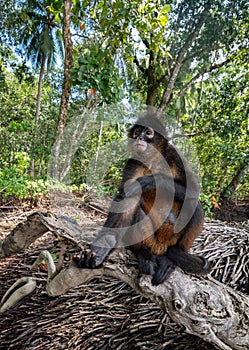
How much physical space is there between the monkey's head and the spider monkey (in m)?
0.30

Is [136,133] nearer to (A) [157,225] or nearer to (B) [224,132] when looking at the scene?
(A) [157,225]

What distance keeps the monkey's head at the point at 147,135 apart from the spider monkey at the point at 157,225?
30cm

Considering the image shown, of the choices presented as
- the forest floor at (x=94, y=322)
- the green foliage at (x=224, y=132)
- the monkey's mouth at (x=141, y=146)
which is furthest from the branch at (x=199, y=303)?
the green foliage at (x=224, y=132)

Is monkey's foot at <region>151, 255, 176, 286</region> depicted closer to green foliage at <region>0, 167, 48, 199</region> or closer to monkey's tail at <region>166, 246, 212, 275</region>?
monkey's tail at <region>166, 246, 212, 275</region>

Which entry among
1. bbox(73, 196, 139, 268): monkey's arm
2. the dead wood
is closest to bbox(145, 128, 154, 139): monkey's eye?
bbox(73, 196, 139, 268): monkey's arm

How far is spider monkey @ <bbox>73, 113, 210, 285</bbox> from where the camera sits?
2.20 meters

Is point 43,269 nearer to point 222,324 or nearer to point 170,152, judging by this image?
point 170,152

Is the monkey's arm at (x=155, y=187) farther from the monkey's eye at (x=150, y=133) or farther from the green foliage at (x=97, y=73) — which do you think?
the green foliage at (x=97, y=73)

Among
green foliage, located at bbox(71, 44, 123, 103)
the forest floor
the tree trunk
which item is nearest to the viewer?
the forest floor

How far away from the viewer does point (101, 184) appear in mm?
6301

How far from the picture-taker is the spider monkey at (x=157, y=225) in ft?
7.21

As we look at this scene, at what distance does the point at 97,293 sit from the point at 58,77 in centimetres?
1434

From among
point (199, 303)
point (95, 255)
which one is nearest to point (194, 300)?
point (199, 303)

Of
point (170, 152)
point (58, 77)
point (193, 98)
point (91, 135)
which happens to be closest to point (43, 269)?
point (170, 152)
